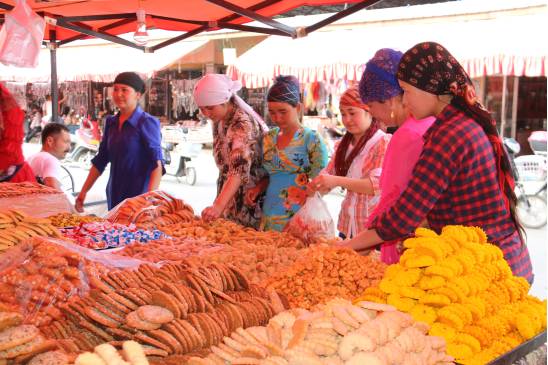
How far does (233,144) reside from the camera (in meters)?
3.70

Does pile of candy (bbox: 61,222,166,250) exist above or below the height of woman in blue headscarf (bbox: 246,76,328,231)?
below

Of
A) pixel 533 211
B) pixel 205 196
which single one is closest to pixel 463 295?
pixel 533 211

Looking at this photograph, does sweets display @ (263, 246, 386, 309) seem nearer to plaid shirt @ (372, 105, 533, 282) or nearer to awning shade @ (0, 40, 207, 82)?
plaid shirt @ (372, 105, 533, 282)

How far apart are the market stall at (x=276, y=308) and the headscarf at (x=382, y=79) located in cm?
84

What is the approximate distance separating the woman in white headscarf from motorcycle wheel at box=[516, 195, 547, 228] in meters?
5.27

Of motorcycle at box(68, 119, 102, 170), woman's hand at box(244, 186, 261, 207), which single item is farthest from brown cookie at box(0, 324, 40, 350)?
motorcycle at box(68, 119, 102, 170)

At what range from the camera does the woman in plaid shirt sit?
2.21 m

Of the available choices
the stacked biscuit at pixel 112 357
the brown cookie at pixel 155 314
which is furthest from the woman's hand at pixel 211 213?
the stacked biscuit at pixel 112 357

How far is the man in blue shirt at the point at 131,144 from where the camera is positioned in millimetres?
4535

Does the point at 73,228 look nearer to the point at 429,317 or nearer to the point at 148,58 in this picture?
the point at 429,317

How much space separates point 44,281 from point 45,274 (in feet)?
0.17

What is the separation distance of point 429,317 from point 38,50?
143 inches

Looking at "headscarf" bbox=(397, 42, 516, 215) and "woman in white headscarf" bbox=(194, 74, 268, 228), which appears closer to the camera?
"headscarf" bbox=(397, 42, 516, 215)

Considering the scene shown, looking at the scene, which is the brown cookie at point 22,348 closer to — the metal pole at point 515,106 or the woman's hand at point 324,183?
the woman's hand at point 324,183
